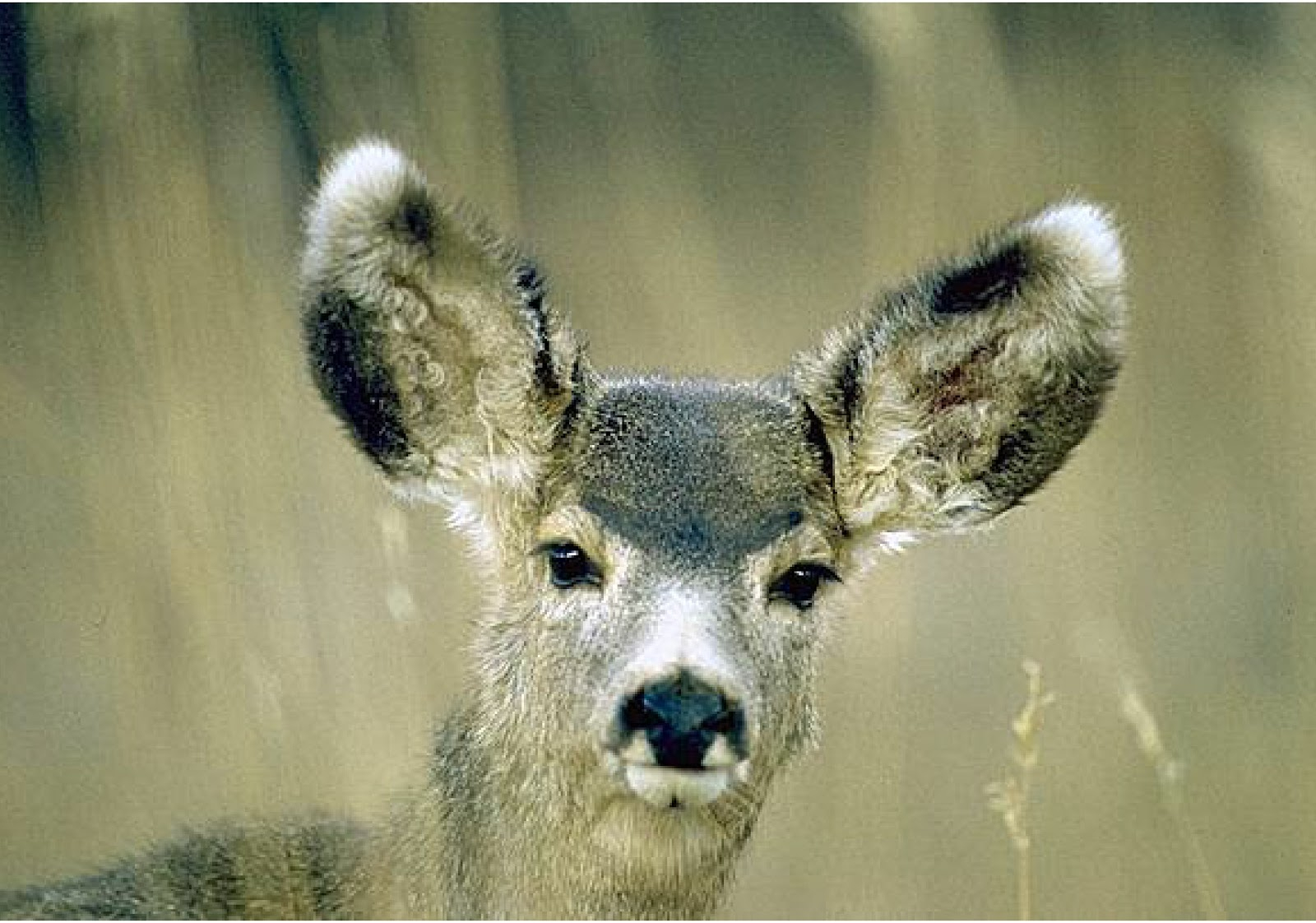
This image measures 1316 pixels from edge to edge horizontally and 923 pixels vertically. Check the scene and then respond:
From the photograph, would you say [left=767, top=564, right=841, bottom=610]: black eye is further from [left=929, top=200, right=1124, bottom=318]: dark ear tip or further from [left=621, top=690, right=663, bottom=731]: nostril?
[left=929, top=200, right=1124, bottom=318]: dark ear tip

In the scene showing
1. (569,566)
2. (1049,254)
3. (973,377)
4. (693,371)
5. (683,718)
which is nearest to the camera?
(683,718)

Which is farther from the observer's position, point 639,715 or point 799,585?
point 799,585

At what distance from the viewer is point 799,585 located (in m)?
5.57

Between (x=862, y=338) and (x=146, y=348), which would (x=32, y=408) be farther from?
(x=862, y=338)

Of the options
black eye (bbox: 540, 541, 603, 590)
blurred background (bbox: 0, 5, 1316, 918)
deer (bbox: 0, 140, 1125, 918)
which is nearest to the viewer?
deer (bbox: 0, 140, 1125, 918)

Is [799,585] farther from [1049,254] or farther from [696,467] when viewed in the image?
[1049,254]

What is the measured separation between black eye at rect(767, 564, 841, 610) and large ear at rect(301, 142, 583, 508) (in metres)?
0.55

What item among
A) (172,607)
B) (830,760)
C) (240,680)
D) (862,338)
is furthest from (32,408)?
(862,338)

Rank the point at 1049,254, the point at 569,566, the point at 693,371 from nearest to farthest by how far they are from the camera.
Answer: the point at 569,566 → the point at 1049,254 → the point at 693,371

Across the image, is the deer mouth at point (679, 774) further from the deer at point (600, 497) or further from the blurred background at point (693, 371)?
the blurred background at point (693, 371)

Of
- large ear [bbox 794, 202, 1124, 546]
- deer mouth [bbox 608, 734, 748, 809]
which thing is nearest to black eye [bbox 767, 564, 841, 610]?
large ear [bbox 794, 202, 1124, 546]

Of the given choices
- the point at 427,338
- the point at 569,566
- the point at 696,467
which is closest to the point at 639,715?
the point at 569,566

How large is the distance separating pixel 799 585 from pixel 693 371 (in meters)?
3.87

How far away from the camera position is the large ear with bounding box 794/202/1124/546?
5.71m
